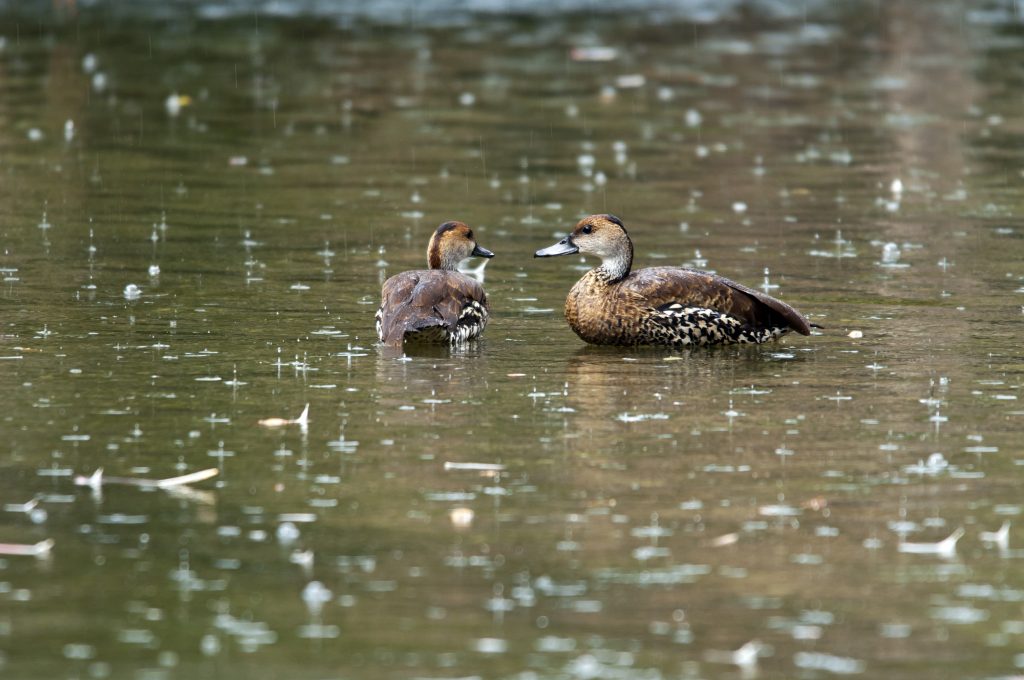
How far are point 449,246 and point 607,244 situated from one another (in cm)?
129

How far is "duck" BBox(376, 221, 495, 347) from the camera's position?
1290cm

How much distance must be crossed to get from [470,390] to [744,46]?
23.7 metres

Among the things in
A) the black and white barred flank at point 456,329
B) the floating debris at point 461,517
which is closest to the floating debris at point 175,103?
the black and white barred flank at point 456,329

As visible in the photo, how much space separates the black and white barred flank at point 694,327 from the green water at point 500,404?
30cm

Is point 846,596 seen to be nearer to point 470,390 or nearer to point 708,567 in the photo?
point 708,567

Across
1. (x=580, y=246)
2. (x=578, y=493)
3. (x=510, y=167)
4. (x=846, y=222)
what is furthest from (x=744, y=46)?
(x=578, y=493)

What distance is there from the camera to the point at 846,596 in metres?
7.67

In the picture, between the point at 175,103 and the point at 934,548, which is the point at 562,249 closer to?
the point at 934,548

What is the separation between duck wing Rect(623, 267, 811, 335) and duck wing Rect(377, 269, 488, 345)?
3.86 ft

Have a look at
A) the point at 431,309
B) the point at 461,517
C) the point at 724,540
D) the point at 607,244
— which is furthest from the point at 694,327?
the point at 724,540

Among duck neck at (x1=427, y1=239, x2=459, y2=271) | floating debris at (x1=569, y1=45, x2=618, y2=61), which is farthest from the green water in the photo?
floating debris at (x1=569, y1=45, x2=618, y2=61)

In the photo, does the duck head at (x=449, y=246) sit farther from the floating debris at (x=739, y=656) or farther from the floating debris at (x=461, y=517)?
the floating debris at (x=739, y=656)

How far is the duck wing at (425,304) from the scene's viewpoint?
1288cm

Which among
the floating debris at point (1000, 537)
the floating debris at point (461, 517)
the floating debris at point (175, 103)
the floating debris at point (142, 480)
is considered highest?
the floating debris at point (175, 103)
